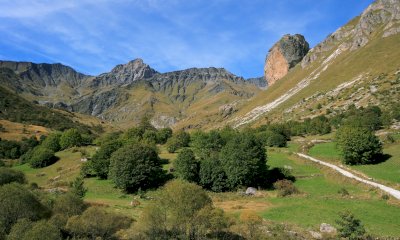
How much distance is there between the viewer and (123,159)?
61938 mm

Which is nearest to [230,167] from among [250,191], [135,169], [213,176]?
[213,176]

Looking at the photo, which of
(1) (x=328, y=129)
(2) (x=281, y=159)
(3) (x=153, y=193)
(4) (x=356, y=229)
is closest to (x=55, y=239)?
(4) (x=356, y=229)

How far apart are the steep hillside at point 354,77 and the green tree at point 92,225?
93.0m

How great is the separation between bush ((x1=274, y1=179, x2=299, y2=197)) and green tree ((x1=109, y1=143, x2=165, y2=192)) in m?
21.1

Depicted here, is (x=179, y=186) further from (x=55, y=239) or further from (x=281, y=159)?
(x=281, y=159)

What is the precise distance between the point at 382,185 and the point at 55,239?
38771 millimetres

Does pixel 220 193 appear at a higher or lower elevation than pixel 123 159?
lower

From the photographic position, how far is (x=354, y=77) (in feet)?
478

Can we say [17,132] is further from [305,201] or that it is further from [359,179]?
[359,179]

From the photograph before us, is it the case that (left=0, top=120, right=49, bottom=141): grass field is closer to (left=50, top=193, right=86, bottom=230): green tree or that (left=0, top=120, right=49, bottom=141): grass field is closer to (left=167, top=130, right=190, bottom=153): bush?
(left=167, top=130, right=190, bottom=153): bush

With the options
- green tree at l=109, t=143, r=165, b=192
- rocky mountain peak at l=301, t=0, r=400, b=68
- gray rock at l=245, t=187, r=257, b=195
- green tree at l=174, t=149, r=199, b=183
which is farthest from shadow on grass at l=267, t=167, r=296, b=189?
rocky mountain peak at l=301, t=0, r=400, b=68

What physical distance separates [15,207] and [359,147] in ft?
158

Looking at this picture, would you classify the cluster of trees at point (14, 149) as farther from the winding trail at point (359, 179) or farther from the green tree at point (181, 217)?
the green tree at point (181, 217)

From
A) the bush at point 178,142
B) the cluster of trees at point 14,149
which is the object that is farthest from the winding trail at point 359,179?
the cluster of trees at point 14,149
